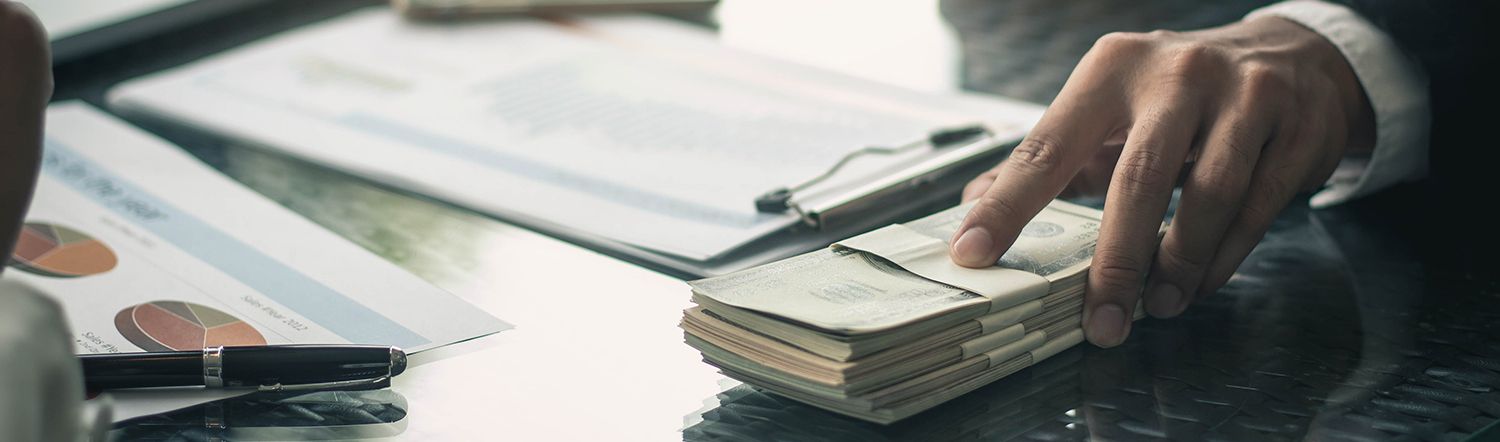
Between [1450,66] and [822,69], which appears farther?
[822,69]

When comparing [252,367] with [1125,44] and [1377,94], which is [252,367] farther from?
[1377,94]

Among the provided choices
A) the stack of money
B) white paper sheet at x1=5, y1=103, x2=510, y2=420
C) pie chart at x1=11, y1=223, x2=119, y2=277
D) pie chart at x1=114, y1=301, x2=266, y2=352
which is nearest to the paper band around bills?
the stack of money

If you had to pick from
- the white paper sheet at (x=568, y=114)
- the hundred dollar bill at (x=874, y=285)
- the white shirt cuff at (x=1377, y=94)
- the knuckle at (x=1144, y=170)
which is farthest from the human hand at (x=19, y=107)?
the white shirt cuff at (x=1377, y=94)

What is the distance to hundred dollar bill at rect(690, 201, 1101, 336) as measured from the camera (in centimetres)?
56

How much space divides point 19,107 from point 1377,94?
786 millimetres

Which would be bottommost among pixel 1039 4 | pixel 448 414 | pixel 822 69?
pixel 448 414

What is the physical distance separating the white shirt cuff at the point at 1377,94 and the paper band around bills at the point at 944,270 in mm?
360

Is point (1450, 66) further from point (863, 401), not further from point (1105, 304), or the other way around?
point (863, 401)

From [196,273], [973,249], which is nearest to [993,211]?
[973,249]

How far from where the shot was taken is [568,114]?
41.8 inches

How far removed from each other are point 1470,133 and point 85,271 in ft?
2.92

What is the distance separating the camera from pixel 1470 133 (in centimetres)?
91

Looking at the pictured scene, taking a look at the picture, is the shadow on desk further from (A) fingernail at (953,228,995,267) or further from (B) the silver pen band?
(B) the silver pen band

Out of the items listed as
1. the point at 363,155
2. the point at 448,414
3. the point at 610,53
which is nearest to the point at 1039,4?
the point at 610,53
